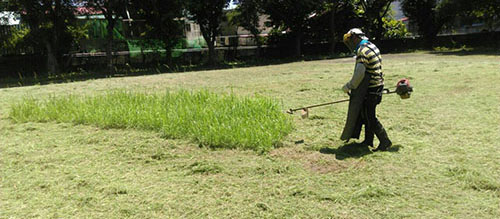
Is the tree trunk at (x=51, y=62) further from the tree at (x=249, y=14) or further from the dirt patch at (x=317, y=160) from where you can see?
the dirt patch at (x=317, y=160)

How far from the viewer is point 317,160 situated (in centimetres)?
432

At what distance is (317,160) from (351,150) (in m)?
0.58

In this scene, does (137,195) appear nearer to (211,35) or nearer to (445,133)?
(445,133)

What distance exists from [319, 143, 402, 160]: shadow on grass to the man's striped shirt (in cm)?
80

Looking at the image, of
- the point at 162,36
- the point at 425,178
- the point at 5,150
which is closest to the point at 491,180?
the point at 425,178

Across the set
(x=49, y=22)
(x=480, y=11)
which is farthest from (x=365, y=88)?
(x=480, y=11)

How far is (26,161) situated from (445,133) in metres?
5.46

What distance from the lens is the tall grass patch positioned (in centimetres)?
491

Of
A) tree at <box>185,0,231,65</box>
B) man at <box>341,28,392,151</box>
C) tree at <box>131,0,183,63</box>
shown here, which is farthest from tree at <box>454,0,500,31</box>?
man at <box>341,28,392,151</box>

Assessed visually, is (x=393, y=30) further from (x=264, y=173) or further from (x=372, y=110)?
(x=264, y=173)

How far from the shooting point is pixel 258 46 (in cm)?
2553

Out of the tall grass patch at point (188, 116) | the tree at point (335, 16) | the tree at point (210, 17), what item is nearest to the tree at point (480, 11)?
the tree at point (335, 16)

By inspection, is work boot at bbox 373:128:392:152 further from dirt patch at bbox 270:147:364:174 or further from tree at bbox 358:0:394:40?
tree at bbox 358:0:394:40

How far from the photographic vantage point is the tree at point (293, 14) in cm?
2355
